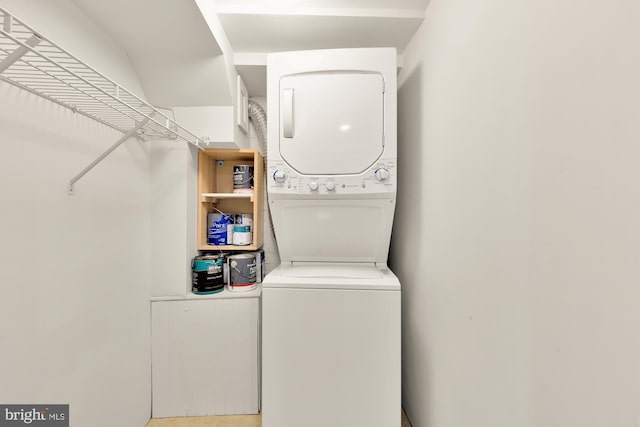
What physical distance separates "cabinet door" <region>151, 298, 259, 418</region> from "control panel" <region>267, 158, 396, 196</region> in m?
0.84

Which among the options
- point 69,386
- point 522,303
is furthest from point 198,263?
point 522,303

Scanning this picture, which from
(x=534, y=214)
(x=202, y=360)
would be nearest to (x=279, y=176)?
(x=534, y=214)

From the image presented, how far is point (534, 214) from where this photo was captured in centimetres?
65

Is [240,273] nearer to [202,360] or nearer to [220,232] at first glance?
[220,232]

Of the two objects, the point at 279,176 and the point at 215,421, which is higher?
the point at 279,176

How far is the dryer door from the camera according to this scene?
1.30 m

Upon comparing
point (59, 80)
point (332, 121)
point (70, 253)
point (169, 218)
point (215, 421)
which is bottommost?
Result: point (215, 421)

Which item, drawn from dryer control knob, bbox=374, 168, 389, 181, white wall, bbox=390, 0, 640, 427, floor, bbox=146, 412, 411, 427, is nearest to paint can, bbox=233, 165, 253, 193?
dryer control knob, bbox=374, 168, 389, 181

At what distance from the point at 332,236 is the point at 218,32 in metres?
1.25

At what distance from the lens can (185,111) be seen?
5.04ft

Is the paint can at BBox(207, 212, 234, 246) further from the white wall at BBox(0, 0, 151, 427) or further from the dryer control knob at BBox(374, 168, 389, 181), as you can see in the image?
the dryer control knob at BBox(374, 168, 389, 181)

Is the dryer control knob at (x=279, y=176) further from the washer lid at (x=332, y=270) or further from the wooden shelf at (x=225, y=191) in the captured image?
the washer lid at (x=332, y=270)

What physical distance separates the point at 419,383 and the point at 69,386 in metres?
1.59

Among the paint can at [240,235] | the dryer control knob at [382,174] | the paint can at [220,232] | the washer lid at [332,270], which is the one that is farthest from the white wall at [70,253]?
the dryer control knob at [382,174]
